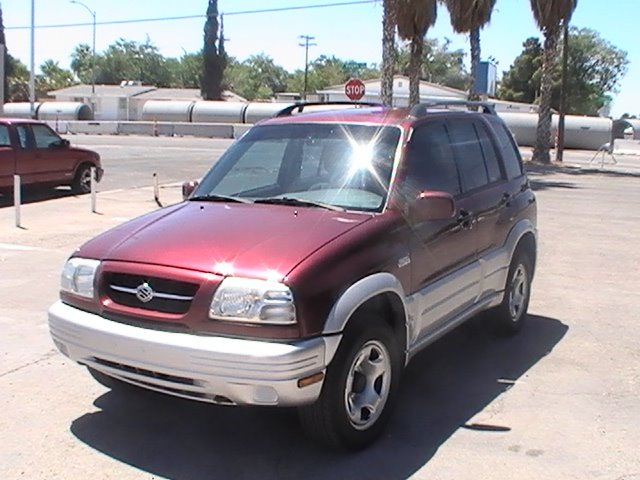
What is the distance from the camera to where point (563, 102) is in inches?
1292

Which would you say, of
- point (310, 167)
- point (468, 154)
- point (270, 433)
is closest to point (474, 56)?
point (468, 154)

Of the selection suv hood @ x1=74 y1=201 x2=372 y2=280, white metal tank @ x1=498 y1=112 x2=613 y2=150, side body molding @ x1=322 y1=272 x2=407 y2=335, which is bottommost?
side body molding @ x1=322 y1=272 x2=407 y2=335

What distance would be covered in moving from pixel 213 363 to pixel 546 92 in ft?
89.9

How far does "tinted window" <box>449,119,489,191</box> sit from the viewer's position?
5641mm

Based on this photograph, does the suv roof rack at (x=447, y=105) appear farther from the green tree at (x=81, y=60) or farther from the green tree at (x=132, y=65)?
the green tree at (x=81, y=60)

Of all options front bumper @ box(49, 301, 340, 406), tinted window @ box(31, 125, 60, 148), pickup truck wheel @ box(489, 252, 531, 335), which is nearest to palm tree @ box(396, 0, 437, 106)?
tinted window @ box(31, 125, 60, 148)

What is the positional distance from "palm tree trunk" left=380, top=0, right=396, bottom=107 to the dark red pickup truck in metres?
10.7

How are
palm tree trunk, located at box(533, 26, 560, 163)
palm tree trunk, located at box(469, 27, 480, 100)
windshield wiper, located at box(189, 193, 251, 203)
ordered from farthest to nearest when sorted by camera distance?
palm tree trunk, located at box(469, 27, 480, 100) → palm tree trunk, located at box(533, 26, 560, 163) → windshield wiper, located at box(189, 193, 251, 203)

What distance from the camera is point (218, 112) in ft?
168

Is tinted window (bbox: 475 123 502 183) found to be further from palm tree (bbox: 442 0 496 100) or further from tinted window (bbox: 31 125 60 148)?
palm tree (bbox: 442 0 496 100)

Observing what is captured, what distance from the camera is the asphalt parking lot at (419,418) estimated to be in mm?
4059

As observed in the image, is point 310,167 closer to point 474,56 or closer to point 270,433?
point 270,433

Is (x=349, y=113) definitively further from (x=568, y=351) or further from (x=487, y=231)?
(x=568, y=351)

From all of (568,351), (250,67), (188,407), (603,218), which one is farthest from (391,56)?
(250,67)
